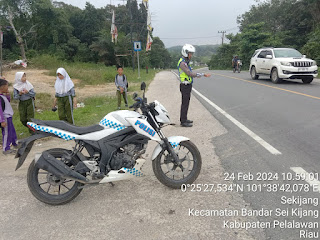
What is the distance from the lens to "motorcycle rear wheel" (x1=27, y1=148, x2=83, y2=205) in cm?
313

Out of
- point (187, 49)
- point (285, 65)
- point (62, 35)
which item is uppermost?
point (62, 35)

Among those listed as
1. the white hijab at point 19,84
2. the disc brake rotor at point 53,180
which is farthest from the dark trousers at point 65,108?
the disc brake rotor at point 53,180

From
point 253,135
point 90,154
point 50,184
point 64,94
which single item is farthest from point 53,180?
point 253,135

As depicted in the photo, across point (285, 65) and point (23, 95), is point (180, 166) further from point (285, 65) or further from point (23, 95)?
point (285, 65)

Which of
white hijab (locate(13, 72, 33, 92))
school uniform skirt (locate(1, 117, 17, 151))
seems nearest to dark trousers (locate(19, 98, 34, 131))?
white hijab (locate(13, 72, 33, 92))

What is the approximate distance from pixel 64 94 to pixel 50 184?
3.29 m

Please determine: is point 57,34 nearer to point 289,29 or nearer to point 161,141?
point 289,29

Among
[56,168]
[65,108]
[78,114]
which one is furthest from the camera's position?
[78,114]

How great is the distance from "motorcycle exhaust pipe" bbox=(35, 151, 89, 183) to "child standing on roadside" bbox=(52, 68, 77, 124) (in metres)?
3.03

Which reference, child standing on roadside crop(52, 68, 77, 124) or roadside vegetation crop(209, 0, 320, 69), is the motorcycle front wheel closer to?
child standing on roadside crop(52, 68, 77, 124)

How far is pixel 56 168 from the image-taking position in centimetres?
304

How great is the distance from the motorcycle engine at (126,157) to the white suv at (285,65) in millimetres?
11989

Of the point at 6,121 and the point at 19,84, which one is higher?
the point at 19,84

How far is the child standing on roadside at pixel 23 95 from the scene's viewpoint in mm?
5762
